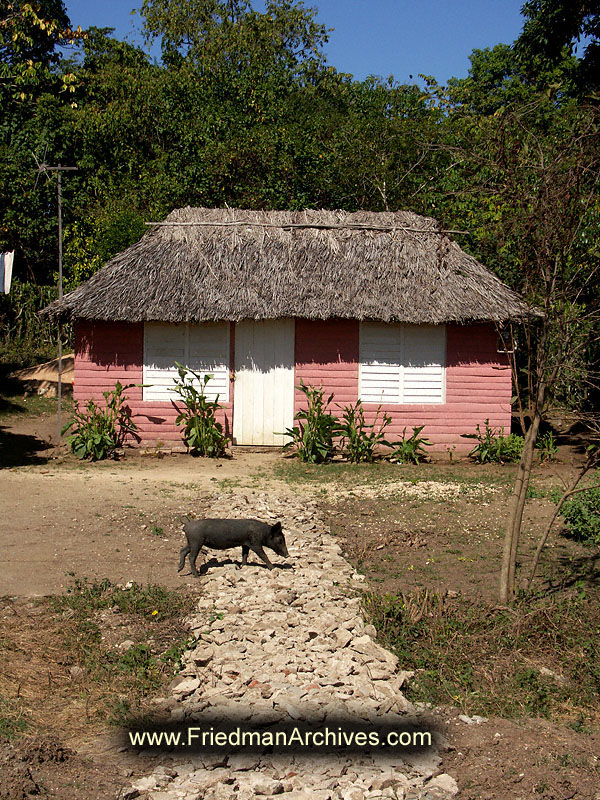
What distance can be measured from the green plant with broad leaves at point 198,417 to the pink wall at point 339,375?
1.10ft

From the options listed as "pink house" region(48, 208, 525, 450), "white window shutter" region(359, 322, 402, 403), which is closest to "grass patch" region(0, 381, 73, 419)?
"pink house" region(48, 208, 525, 450)

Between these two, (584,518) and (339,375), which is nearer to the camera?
(584,518)

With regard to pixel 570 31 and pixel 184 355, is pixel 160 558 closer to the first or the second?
pixel 184 355

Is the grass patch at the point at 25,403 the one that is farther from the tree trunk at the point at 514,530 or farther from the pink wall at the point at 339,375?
the tree trunk at the point at 514,530

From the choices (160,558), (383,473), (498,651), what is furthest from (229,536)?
(383,473)

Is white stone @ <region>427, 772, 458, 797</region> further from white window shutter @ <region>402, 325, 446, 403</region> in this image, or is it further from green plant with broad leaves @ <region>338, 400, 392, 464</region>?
white window shutter @ <region>402, 325, 446, 403</region>

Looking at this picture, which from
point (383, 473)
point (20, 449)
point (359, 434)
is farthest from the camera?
point (20, 449)

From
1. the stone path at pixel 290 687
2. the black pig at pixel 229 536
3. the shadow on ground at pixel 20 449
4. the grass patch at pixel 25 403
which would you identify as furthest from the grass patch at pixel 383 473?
the grass patch at pixel 25 403

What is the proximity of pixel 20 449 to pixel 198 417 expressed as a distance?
3342mm

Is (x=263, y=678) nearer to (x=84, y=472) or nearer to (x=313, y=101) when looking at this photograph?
(x=84, y=472)

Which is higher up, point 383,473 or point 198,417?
point 198,417

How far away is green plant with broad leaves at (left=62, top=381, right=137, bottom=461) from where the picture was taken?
43.6 feet

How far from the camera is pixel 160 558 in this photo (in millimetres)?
7648

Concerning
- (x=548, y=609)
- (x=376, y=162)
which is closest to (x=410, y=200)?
(x=376, y=162)
